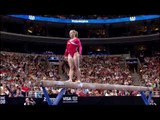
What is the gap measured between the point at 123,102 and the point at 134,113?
11.1m

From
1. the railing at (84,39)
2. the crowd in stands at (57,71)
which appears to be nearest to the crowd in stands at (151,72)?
the crowd in stands at (57,71)

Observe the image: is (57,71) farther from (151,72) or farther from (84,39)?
(151,72)

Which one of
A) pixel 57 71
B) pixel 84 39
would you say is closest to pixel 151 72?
pixel 57 71

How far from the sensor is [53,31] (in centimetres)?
3002

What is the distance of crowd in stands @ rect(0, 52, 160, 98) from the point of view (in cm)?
1878

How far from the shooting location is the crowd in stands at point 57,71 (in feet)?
61.6

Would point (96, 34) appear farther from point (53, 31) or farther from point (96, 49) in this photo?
point (53, 31)

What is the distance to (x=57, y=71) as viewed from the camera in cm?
2488

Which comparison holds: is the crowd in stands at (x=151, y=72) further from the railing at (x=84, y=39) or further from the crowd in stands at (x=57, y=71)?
the railing at (x=84, y=39)

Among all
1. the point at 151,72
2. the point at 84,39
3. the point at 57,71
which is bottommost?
the point at 151,72

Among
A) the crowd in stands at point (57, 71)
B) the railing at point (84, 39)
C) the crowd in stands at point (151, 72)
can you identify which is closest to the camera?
the crowd in stands at point (57, 71)

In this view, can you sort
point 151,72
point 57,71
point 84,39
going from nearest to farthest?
point 151,72, point 57,71, point 84,39

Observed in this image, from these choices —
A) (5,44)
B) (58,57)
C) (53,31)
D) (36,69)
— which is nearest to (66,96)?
(36,69)

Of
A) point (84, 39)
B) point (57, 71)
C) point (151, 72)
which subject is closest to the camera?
point (151, 72)
